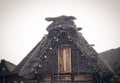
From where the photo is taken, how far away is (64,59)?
56.3 feet

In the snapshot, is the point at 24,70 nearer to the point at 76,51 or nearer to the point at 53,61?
the point at 53,61

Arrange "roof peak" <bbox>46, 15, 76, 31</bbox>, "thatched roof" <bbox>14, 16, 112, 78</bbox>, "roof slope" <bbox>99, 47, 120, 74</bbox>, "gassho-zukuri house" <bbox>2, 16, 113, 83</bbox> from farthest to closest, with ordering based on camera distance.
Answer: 1. "roof slope" <bbox>99, 47, 120, 74</bbox>
2. "roof peak" <bbox>46, 15, 76, 31</bbox>
3. "thatched roof" <bbox>14, 16, 112, 78</bbox>
4. "gassho-zukuri house" <bbox>2, 16, 113, 83</bbox>

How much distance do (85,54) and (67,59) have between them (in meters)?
1.68

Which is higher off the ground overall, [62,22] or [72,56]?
[62,22]

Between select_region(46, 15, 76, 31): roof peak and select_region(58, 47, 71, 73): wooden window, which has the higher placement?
select_region(46, 15, 76, 31): roof peak

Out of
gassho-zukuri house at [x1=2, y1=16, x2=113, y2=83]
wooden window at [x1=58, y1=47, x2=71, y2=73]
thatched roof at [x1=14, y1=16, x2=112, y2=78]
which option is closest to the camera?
gassho-zukuri house at [x1=2, y1=16, x2=113, y2=83]

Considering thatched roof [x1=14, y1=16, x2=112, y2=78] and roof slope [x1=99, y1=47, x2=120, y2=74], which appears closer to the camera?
thatched roof [x1=14, y1=16, x2=112, y2=78]

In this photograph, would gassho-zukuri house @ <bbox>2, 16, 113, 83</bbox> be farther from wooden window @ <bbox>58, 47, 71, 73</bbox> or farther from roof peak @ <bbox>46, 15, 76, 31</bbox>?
roof peak @ <bbox>46, 15, 76, 31</bbox>

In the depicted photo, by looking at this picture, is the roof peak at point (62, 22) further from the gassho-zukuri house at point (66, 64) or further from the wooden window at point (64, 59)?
the wooden window at point (64, 59)

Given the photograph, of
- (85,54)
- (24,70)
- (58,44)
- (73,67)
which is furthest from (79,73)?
(24,70)

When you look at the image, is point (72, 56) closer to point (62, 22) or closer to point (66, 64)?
point (66, 64)

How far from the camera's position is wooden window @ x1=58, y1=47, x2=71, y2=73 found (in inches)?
664

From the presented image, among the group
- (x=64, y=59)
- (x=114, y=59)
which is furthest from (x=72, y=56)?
(x=114, y=59)

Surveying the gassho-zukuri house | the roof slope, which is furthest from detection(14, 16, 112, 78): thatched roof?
the roof slope
